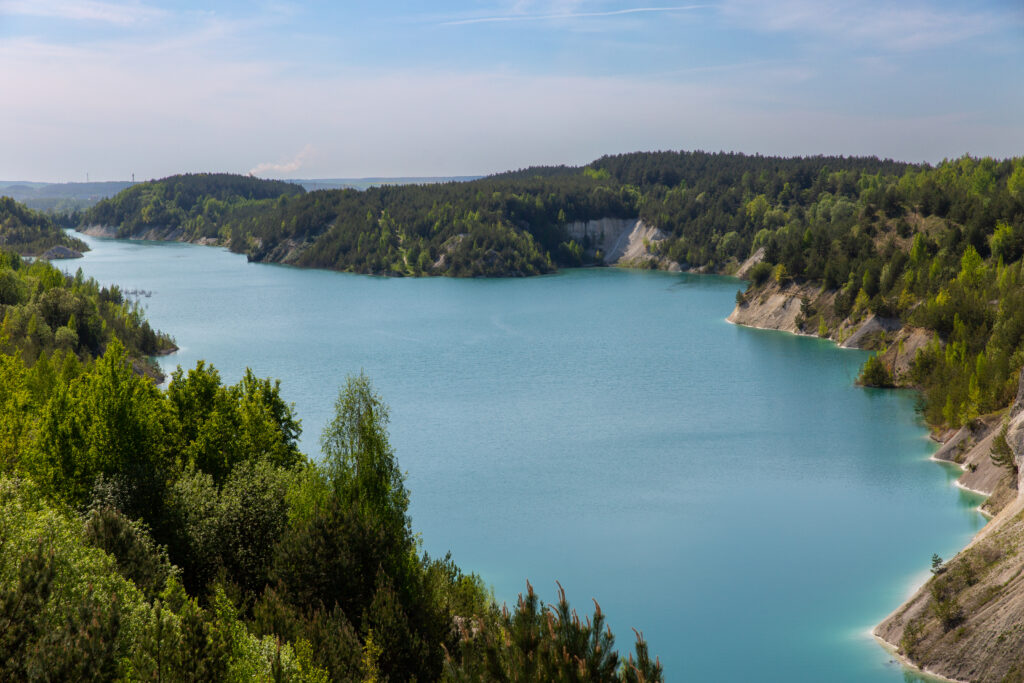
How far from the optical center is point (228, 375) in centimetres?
6719

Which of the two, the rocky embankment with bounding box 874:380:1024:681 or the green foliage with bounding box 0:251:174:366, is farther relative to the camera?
the green foliage with bounding box 0:251:174:366

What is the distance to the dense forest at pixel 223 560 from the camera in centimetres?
1446

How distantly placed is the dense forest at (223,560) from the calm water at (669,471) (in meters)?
5.95

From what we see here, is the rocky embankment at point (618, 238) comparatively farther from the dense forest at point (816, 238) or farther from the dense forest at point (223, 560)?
the dense forest at point (223, 560)

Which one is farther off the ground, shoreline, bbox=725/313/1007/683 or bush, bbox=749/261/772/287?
bush, bbox=749/261/772/287

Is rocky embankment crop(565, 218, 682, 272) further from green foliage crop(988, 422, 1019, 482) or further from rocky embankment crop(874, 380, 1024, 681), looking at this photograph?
rocky embankment crop(874, 380, 1024, 681)

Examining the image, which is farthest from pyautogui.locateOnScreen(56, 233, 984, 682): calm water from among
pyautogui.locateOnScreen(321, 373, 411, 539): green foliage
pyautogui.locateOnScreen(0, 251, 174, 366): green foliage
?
Result: pyautogui.locateOnScreen(321, 373, 411, 539): green foliage

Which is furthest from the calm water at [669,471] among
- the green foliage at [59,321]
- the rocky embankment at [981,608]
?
the green foliage at [59,321]

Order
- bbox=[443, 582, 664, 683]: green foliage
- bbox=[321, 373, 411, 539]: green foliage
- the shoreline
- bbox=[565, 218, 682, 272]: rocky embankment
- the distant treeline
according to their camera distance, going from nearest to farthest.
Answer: bbox=[443, 582, 664, 683]: green foliage < the shoreline < bbox=[321, 373, 411, 539]: green foliage < the distant treeline < bbox=[565, 218, 682, 272]: rocky embankment

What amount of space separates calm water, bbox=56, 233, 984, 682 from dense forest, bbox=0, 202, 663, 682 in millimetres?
5948

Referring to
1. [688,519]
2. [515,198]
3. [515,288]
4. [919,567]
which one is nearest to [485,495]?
[688,519]

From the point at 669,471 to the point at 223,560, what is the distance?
22.8m

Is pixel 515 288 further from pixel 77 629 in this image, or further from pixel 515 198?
pixel 77 629

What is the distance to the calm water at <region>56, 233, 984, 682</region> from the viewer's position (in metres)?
28.6
